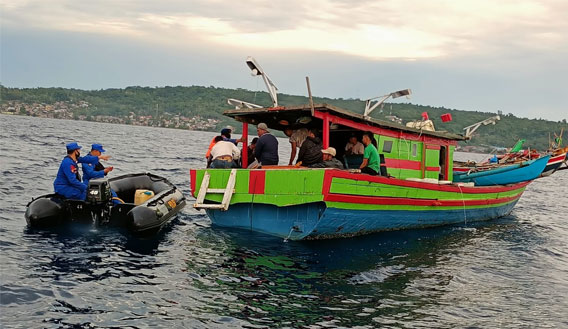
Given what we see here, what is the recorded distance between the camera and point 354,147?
14.5m

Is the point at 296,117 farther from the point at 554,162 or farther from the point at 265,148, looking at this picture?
the point at 554,162

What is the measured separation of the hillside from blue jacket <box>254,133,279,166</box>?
97.8 m

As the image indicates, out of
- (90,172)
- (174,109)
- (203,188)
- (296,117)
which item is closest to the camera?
(90,172)

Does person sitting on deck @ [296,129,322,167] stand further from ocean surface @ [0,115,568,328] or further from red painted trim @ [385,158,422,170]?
red painted trim @ [385,158,422,170]

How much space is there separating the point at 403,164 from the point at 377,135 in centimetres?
168

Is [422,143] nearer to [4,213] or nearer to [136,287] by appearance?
[136,287]

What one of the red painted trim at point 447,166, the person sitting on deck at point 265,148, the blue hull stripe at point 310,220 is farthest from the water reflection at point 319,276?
the red painted trim at point 447,166

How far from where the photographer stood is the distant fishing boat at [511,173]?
18719 millimetres

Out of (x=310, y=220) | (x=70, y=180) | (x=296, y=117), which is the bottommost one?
(x=310, y=220)

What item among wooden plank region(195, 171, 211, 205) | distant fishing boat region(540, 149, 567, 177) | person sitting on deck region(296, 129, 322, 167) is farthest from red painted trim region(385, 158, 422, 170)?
distant fishing boat region(540, 149, 567, 177)

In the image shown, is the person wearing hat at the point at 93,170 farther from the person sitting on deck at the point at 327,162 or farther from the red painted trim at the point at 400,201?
the red painted trim at the point at 400,201

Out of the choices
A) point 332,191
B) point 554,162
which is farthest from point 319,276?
point 554,162

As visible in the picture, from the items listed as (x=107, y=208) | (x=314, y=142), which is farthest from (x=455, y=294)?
(x=107, y=208)

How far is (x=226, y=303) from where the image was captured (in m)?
7.46
